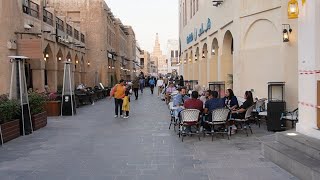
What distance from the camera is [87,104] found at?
24328 mm

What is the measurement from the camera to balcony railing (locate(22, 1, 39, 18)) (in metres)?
18.2

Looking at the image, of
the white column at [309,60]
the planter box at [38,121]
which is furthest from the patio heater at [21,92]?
the white column at [309,60]

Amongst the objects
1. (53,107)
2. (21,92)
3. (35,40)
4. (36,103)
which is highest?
(35,40)

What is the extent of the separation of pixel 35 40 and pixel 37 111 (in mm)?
4340

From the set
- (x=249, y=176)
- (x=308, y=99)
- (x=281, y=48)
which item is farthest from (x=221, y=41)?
(x=249, y=176)

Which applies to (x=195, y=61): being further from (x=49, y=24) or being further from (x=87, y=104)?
(x=49, y=24)

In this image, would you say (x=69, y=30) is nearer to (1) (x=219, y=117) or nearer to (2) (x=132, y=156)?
(1) (x=219, y=117)

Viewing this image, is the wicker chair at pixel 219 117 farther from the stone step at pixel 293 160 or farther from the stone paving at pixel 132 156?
the stone step at pixel 293 160

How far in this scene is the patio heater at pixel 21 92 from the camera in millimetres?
11641

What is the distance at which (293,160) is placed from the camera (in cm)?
651

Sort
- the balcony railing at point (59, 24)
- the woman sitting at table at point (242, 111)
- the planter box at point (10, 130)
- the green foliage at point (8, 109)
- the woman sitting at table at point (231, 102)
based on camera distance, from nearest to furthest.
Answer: the planter box at point (10, 130) < the green foliage at point (8, 109) < the woman sitting at table at point (242, 111) < the woman sitting at table at point (231, 102) < the balcony railing at point (59, 24)

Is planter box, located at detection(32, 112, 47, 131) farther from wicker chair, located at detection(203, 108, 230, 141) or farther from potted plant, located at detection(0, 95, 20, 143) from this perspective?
wicker chair, located at detection(203, 108, 230, 141)

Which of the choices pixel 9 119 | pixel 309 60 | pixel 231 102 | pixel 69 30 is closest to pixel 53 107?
pixel 9 119

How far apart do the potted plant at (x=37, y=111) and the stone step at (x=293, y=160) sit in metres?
7.59
